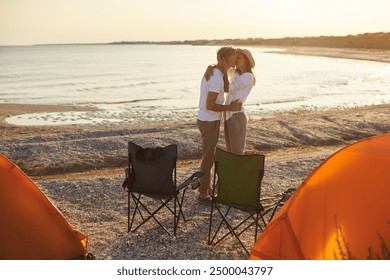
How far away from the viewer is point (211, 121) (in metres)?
7.52

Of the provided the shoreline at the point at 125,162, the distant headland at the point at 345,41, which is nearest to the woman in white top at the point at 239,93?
the shoreline at the point at 125,162

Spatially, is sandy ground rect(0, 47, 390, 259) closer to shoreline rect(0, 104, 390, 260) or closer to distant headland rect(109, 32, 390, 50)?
shoreline rect(0, 104, 390, 260)

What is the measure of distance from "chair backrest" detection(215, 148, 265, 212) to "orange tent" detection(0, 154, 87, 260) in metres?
1.84

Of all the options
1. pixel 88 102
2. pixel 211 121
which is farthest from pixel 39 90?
pixel 211 121

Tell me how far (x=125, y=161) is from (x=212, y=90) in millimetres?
4875

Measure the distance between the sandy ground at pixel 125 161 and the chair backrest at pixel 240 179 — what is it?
643 millimetres

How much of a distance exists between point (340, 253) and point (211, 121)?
3.19 m

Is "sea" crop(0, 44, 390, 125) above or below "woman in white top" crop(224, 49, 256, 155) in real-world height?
below

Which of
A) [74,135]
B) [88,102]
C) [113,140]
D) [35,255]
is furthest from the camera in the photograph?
[88,102]

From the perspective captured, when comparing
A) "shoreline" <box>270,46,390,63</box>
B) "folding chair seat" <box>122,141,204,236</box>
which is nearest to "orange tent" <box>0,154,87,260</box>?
"folding chair seat" <box>122,141,204,236</box>

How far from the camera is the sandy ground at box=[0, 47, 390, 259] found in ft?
21.0

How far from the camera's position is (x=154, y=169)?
21.2ft

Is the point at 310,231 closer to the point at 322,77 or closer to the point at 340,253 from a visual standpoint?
the point at 340,253
